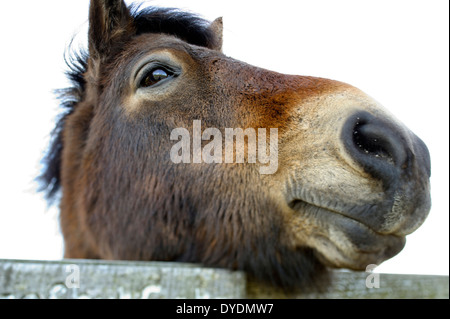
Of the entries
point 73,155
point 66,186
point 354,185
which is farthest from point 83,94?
point 354,185

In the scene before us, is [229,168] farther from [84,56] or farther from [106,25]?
[84,56]

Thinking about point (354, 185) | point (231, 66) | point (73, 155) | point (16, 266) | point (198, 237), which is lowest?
point (16, 266)

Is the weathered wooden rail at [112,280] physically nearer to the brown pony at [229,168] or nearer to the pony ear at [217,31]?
the brown pony at [229,168]

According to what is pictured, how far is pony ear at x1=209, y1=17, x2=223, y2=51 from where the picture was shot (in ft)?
11.2

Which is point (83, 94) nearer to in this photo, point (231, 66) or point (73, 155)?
point (73, 155)

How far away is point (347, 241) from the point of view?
1.68 metres

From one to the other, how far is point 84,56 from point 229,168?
229 centimetres

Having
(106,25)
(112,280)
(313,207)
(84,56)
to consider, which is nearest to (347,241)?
(313,207)

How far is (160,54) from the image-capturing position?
→ 2535 mm

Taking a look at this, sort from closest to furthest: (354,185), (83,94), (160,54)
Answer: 1. (354,185)
2. (160,54)
3. (83,94)

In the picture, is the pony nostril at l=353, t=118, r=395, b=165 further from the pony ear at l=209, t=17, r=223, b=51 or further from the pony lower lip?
the pony ear at l=209, t=17, r=223, b=51

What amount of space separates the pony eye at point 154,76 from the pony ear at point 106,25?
0.67 meters

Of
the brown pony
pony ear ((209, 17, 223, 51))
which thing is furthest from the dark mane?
the brown pony

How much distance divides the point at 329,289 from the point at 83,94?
110 inches
